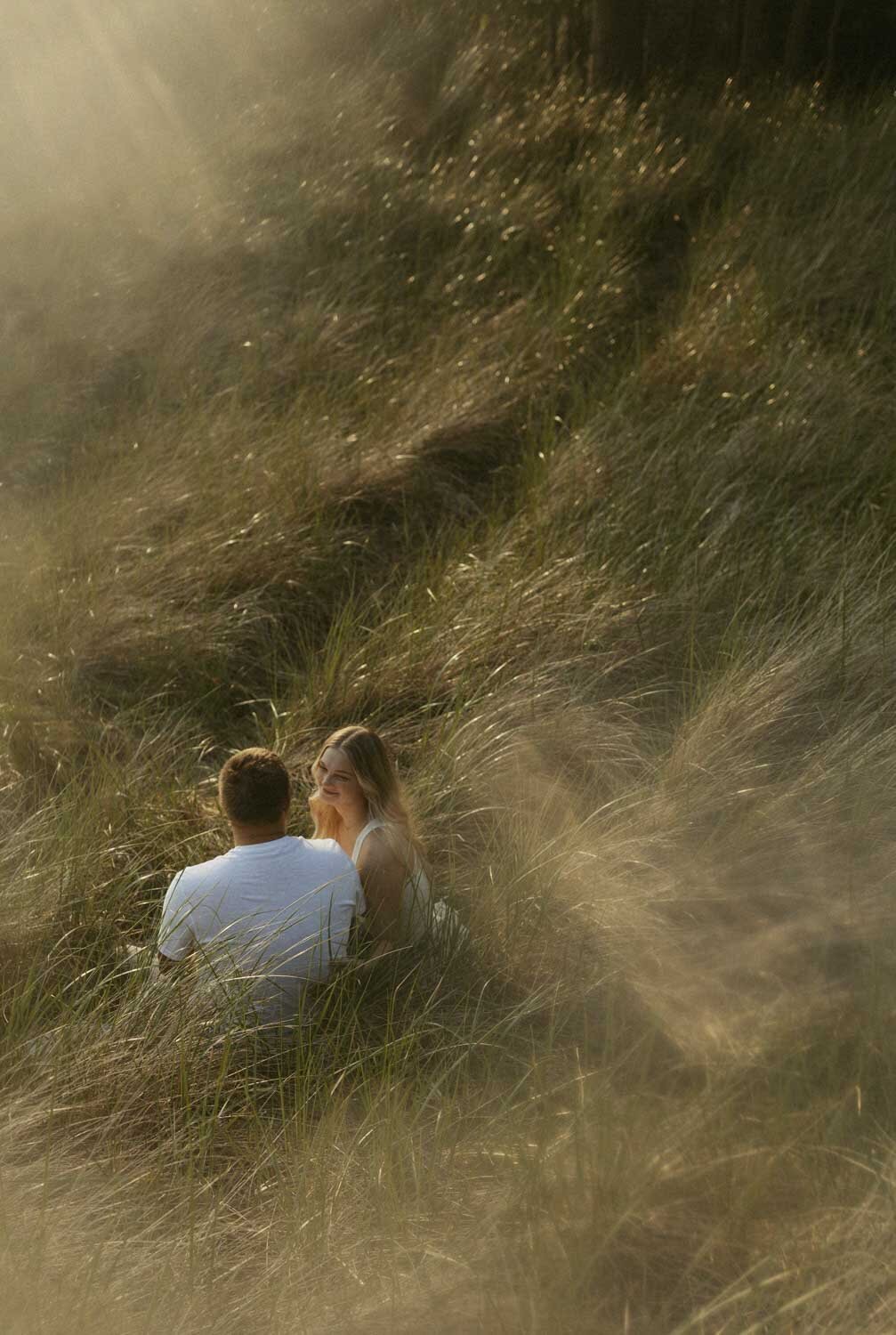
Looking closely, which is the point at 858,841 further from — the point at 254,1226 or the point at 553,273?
the point at 553,273

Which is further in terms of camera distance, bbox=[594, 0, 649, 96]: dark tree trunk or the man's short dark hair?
bbox=[594, 0, 649, 96]: dark tree trunk

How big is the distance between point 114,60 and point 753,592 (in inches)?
250

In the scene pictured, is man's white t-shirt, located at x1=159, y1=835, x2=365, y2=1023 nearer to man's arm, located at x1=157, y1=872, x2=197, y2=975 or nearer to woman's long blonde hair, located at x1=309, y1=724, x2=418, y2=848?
man's arm, located at x1=157, y1=872, x2=197, y2=975

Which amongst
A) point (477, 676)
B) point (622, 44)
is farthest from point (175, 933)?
point (622, 44)

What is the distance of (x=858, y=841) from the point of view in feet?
11.0

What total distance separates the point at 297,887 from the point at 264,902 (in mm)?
88

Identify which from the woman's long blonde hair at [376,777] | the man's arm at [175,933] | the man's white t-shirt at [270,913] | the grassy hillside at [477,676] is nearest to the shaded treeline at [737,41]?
the grassy hillside at [477,676]

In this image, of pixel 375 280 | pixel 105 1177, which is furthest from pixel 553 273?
pixel 105 1177

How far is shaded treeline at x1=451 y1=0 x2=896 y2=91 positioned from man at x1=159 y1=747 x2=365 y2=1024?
6.23 metres

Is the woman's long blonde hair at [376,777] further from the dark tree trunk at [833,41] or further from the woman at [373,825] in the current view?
the dark tree trunk at [833,41]

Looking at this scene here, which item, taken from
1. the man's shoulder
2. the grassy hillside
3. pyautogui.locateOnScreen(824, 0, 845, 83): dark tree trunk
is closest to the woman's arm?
the grassy hillside

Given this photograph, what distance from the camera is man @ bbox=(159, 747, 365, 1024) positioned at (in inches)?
131

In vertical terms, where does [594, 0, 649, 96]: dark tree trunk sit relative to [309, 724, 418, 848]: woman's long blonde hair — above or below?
above

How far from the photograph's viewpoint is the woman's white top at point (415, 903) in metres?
3.47
